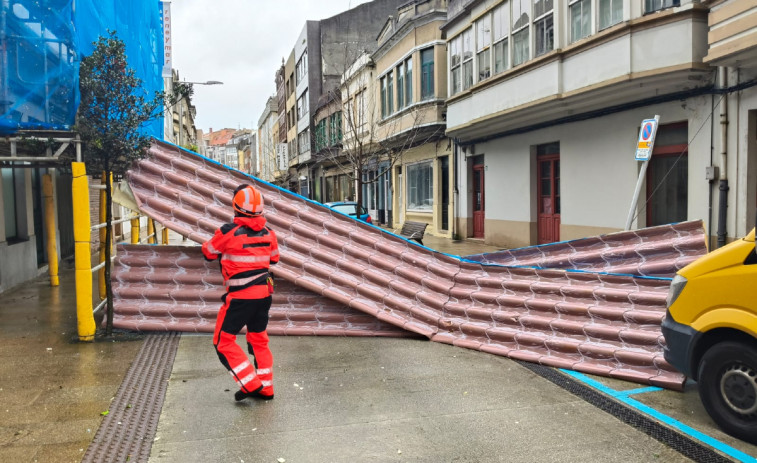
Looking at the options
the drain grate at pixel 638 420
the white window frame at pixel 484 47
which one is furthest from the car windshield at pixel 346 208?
the drain grate at pixel 638 420

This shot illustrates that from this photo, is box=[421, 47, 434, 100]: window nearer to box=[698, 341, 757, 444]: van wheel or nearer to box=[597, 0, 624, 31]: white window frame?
box=[597, 0, 624, 31]: white window frame

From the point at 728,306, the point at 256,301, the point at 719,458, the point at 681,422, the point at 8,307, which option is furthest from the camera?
the point at 8,307

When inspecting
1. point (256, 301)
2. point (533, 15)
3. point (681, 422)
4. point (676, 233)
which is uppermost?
point (533, 15)

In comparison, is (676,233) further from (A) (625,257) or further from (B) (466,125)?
(B) (466,125)

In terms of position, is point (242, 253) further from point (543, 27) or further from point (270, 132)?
point (270, 132)

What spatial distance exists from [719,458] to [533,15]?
39.5 ft

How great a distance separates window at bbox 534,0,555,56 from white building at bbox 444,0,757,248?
0.03 meters

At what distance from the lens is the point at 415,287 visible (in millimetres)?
7633

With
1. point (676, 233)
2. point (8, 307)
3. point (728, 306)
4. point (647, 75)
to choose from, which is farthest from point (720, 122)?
point (8, 307)

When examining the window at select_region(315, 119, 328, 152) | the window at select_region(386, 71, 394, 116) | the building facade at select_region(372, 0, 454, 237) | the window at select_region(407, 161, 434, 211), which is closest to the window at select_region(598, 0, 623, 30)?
the building facade at select_region(372, 0, 454, 237)

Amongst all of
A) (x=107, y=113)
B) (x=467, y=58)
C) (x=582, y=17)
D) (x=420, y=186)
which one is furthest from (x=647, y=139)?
(x=420, y=186)

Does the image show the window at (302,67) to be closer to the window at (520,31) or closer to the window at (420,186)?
the window at (420,186)

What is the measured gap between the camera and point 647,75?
1028cm

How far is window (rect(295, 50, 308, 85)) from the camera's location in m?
40.7
